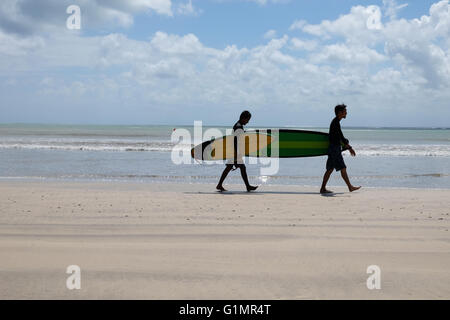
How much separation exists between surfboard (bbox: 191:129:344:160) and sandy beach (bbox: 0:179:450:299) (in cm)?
289

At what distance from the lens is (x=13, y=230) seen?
4320 millimetres

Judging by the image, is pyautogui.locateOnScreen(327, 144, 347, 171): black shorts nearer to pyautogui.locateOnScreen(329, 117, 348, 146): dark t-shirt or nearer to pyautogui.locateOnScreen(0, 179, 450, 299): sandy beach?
pyautogui.locateOnScreen(329, 117, 348, 146): dark t-shirt

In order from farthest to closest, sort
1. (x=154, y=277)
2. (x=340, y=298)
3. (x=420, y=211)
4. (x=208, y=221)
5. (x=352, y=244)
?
(x=420, y=211)
(x=208, y=221)
(x=352, y=244)
(x=154, y=277)
(x=340, y=298)

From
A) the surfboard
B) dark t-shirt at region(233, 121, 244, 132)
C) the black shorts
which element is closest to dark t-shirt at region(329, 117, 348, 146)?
the black shorts

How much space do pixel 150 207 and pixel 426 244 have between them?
334 centimetres

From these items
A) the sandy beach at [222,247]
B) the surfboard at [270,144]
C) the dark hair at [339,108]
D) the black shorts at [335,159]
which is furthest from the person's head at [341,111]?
the sandy beach at [222,247]

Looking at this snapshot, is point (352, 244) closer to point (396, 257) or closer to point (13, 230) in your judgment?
point (396, 257)

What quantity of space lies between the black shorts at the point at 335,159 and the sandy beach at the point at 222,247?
1254 millimetres

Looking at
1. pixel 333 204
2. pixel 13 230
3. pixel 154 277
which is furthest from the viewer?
pixel 333 204

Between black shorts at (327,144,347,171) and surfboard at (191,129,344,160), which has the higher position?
surfboard at (191,129,344,160)

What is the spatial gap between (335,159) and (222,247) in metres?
4.51

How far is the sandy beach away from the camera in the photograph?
2.79 m

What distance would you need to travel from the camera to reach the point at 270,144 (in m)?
9.66
